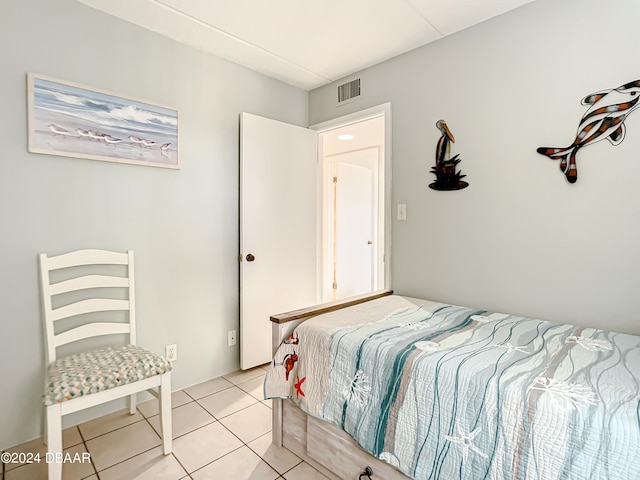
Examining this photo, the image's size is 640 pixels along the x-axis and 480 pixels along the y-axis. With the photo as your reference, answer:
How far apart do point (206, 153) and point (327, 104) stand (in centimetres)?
121

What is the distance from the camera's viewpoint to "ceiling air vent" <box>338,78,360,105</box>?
9.26 feet

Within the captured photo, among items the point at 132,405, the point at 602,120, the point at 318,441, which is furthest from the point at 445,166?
the point at 132,405

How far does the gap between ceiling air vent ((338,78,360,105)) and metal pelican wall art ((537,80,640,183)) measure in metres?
1.57

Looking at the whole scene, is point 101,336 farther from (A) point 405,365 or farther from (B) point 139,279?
(A) point 405,365

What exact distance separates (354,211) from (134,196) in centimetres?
285

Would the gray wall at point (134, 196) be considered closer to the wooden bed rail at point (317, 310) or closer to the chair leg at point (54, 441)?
the chair leg at point (54, 441)

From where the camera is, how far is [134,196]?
220 cm

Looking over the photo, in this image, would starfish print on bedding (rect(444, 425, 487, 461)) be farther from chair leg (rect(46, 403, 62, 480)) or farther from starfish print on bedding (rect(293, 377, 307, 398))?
chair leg (rect(46, 403, 62, 480))

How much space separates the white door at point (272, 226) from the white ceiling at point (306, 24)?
547mm

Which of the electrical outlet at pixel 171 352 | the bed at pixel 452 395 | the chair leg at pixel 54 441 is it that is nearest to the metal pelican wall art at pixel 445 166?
the bed at pixel 452 395

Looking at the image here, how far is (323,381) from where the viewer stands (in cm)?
161

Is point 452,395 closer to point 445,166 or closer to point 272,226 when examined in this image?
point 445,166

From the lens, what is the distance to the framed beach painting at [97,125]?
1.84 metres

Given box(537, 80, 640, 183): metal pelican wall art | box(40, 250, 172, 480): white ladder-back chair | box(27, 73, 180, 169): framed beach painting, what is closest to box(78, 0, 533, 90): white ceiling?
box(27, 73, 180, 169): framed beach painting
